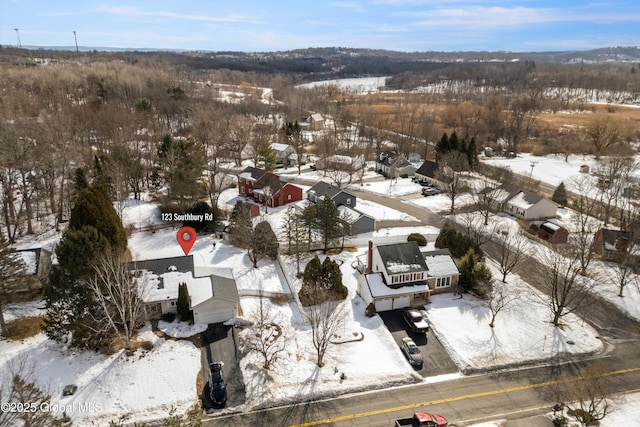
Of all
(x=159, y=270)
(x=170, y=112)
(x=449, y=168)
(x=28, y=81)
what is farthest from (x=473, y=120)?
(x=28, y=81)

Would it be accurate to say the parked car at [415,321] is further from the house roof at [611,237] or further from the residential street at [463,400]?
the house roof at [611,237]

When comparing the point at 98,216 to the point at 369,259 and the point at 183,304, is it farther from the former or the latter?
the point at 369,259

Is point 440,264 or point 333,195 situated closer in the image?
point 440,264

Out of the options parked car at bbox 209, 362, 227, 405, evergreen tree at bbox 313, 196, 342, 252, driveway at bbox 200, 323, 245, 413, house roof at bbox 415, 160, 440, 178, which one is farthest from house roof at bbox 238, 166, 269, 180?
parked car at bbox 209, 362, 227, 405

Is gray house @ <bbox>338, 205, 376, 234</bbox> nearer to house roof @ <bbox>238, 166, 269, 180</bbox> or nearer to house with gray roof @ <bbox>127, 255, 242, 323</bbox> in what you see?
house roof @ <bbox>238, 166, 269, 180</bbox>

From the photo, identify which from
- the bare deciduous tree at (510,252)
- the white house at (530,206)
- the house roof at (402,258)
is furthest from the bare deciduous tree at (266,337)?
the white house at (530,206)

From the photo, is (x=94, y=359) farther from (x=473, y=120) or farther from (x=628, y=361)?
(x=473, y=120)

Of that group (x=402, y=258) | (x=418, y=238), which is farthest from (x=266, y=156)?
(x=402, y=258)
